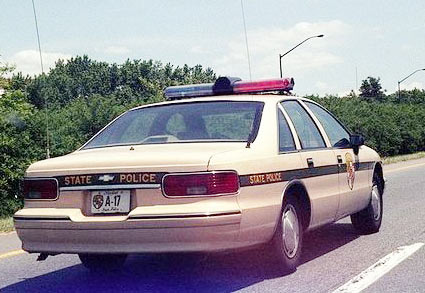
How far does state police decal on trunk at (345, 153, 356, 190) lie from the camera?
7.23 m

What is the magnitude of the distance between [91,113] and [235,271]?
13.4 metres

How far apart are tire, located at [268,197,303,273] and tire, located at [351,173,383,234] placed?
2046 mm

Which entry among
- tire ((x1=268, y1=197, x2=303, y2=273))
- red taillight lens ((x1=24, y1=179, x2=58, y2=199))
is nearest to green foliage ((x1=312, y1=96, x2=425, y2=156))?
tire ((x1=268, y1=197, x2=303, y2=273))

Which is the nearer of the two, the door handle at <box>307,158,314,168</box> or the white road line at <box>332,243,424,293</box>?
the white road line at <box>332,243,424,293</box>

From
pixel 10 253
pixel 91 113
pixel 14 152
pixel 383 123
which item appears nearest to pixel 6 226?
pixel 10 253

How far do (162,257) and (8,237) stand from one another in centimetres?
292

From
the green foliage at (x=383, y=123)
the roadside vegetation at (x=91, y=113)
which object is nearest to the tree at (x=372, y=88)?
the roadside vegetation at (x=91, y=113)

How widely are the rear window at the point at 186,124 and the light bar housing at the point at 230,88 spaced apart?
0.68m

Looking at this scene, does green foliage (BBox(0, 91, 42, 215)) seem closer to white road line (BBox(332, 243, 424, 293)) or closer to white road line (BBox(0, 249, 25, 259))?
white road line (BBox(0, 249, 25, 259))

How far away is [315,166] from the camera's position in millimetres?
6418

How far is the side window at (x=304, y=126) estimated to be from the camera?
6492 millimetres

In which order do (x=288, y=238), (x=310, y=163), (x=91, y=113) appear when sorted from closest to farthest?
(x=288, y=238), (x=310, y=163), (x=91, y=113)

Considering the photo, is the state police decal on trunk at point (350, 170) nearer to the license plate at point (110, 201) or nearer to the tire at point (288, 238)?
the tire at point (288, 238)

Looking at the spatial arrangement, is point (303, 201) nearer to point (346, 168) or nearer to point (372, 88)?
point (346, 168)
